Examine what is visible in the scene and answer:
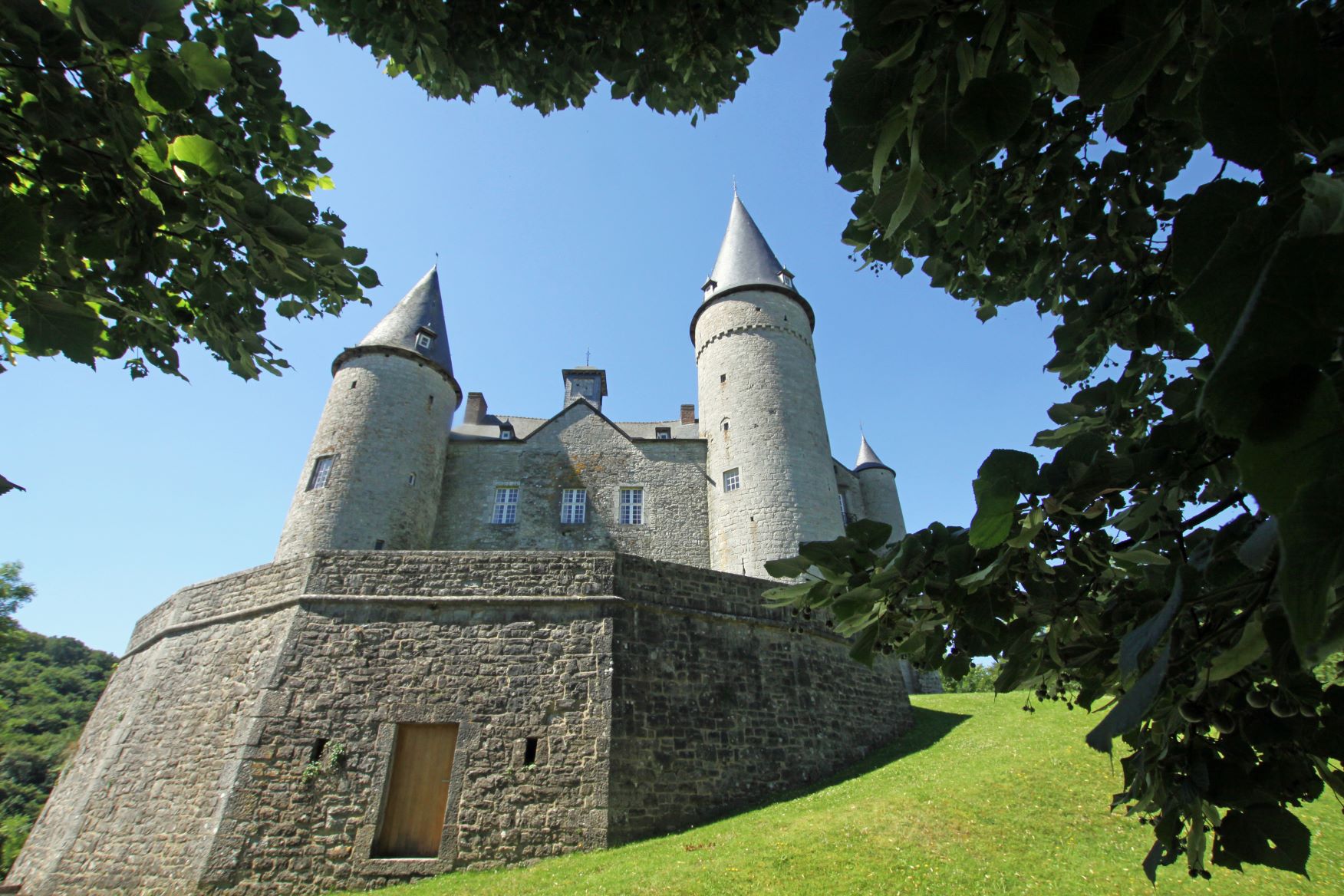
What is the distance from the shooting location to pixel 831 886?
253 inches

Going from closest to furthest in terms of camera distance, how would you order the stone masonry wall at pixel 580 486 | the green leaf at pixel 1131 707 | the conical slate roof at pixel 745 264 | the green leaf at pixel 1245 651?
the green leaf at pixel 1131 707 < the green leaf at pixel 1245 651 < the stone masonry wall at pixel 580 486 < the conical slate roof at pixel 745 264

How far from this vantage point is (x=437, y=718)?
31.2 feet

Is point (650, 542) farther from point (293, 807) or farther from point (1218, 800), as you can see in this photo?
point (1218, 800)

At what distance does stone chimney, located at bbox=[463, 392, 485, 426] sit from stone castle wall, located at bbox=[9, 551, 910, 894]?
44.7ft

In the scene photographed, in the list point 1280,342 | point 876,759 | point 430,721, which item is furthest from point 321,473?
point 1280,342

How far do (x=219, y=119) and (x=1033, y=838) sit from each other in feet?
33.3

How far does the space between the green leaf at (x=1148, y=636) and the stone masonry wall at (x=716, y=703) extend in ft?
30.4

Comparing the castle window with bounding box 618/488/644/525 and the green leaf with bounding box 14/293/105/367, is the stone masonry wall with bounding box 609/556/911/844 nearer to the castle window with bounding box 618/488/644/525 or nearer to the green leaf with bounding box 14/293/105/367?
the green leaf with bounding box 14/293/105/367

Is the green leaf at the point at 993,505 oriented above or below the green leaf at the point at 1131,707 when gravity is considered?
above

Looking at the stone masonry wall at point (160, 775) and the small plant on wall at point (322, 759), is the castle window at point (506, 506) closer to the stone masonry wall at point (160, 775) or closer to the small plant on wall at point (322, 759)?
the stone masonry wall at point (160, 775)

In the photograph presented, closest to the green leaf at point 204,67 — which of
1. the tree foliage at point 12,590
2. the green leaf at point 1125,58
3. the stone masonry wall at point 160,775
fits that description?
the green leaf at point 1125,58

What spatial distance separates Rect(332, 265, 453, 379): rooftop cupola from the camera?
20.8 m

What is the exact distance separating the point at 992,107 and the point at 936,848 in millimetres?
8259

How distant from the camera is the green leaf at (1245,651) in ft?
3.93
